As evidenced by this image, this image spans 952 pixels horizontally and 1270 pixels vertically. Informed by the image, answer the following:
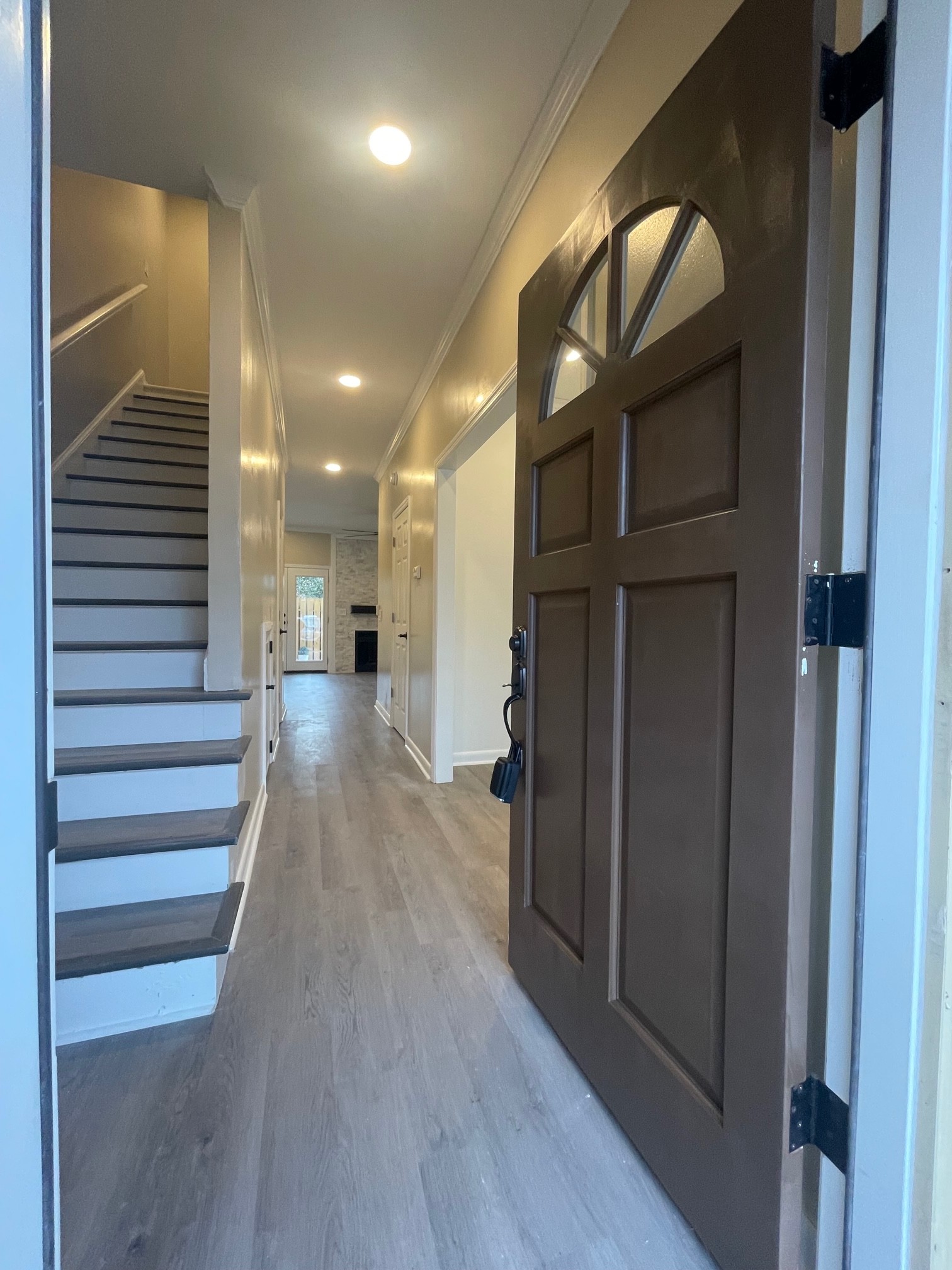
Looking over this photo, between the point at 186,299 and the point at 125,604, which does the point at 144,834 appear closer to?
the point at 125,604

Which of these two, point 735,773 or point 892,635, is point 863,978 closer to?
point 735,773

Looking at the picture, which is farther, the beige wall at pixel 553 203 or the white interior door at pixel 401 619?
the white interior door at pixel 401 619

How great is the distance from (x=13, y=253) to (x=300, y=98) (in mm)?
1822

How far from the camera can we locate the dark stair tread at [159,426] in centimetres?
346

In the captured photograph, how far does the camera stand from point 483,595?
13.7 ft

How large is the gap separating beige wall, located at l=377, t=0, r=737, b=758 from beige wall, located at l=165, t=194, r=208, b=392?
2.15 metres

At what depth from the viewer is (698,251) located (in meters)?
0.98

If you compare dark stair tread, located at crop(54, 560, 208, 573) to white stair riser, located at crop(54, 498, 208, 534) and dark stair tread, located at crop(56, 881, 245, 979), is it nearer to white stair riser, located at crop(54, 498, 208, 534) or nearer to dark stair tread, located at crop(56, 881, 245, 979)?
white stair riser, located at crop(54, 498, 208, 534)

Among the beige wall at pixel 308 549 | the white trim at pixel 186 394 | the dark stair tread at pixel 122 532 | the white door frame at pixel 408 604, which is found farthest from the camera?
the beige wall at pixel 308 549

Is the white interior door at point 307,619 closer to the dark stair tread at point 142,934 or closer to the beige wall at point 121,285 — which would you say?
the beige wall at point 121,285

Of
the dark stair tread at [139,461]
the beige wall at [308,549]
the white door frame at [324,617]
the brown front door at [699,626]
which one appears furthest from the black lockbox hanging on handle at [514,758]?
the beige wall at [308,549]

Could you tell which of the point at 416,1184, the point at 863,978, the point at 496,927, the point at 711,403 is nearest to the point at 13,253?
the point at 711,403

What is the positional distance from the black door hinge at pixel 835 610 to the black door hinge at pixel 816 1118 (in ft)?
2.05

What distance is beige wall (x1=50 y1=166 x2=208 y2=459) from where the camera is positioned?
274cm
